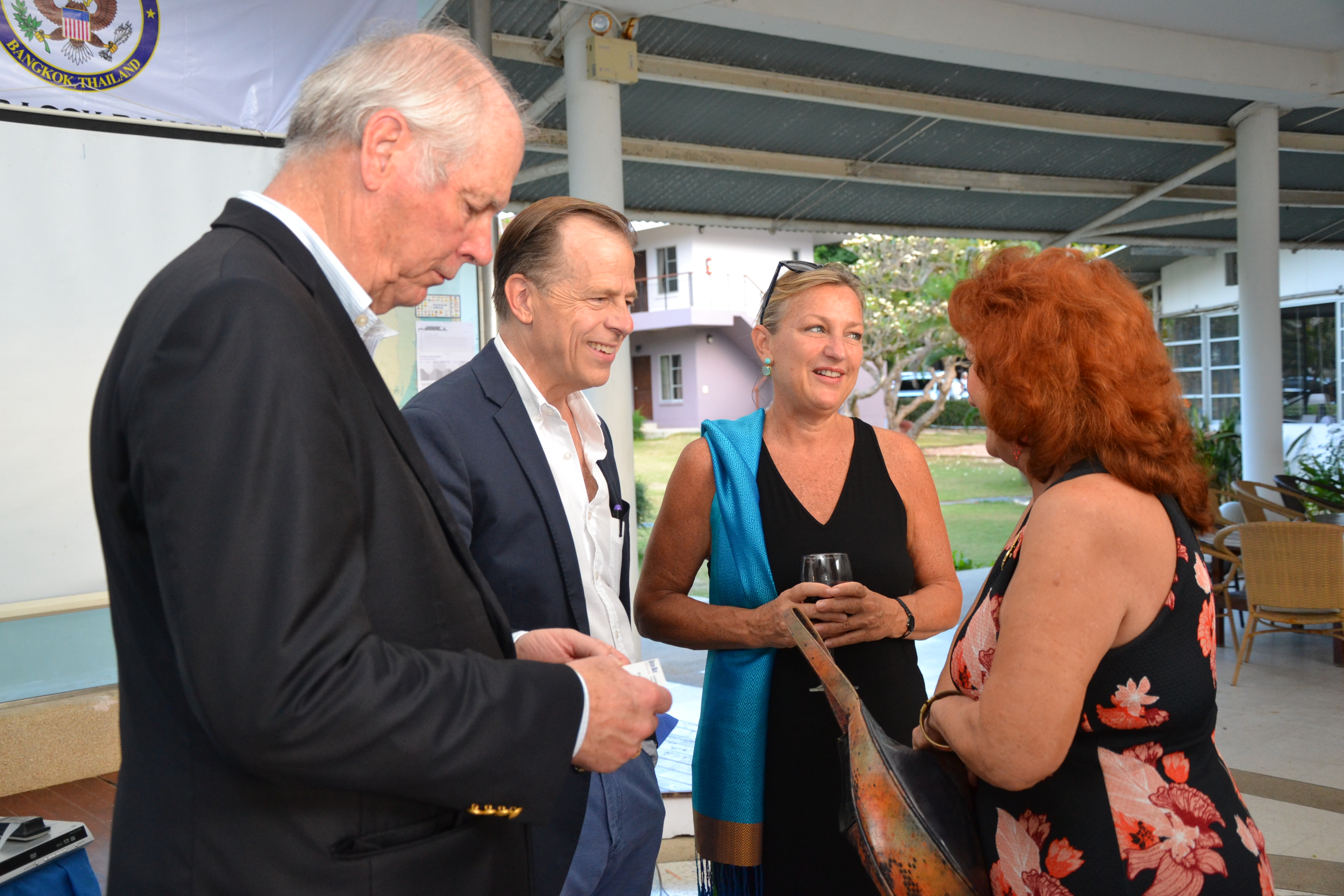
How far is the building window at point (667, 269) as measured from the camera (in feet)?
94.8

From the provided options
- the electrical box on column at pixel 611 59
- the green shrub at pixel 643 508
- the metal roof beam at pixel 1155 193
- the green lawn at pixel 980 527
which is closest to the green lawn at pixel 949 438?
the green lawn at pixel 980 527

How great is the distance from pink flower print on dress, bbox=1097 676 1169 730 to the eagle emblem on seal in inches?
157

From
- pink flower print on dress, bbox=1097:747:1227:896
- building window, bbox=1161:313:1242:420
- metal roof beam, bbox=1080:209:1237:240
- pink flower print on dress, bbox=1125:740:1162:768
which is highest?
metal roof beam, bbox=1080:209:1237:240

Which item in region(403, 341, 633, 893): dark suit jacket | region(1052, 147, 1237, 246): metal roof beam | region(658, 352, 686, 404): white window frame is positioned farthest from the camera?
region(658, 352, 686, 404): white window frame

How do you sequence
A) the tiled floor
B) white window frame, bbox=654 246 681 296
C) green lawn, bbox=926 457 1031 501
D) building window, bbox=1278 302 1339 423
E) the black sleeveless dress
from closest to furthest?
the black sleeveless dress
the tiled floor
building window, bbox=1278 302 1339 423
green lawn, bbox=926 457 1031 501
white window frame, bbox=654 246 681 296

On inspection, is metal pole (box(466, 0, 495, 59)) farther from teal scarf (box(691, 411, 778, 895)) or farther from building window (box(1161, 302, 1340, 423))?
building window (box(1161, 302, 1340, 423))

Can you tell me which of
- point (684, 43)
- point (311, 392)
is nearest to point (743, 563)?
point (311, 392)

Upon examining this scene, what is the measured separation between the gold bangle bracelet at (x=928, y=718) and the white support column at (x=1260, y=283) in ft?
25.6

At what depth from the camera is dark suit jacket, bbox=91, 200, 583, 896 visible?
0.90 metres

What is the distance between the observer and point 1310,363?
14.1 m

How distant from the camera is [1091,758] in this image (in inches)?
60.6

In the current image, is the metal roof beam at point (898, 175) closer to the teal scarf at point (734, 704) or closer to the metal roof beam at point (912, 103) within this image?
Answer: the metal roof beam at point (912, 103)

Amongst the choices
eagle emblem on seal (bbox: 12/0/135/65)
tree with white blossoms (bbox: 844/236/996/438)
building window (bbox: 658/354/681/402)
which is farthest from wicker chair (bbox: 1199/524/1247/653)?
building window (bbox: 658/354/681/402)

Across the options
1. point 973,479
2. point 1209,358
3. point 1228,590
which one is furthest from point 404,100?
point 973,479
